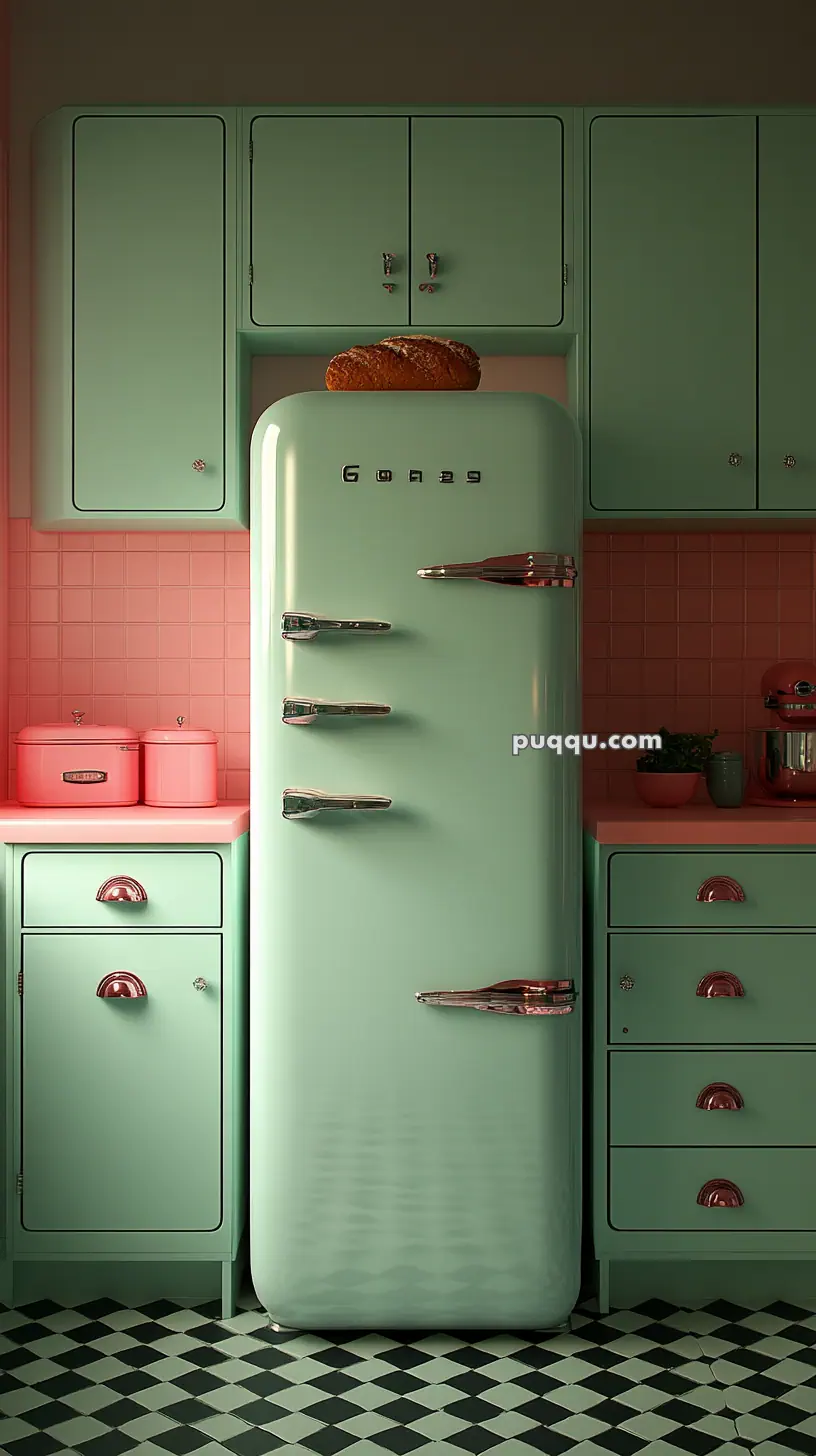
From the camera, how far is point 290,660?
2.23 m

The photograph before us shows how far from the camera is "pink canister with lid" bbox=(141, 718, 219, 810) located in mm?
2645

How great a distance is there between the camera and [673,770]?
8.70 feet

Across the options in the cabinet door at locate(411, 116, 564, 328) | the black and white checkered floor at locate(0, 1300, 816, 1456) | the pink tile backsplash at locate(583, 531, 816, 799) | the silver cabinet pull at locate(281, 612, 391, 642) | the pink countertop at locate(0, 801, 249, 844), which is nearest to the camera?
the black and white checkered floor at locate(0, 1300, 816, 1456)

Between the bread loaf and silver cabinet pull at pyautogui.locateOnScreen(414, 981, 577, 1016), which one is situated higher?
the bread loaf

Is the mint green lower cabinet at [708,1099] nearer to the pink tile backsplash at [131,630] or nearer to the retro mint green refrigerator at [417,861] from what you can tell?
the retro mint green refrigerator at [417,861]

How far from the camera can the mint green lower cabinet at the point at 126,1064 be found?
2363mm

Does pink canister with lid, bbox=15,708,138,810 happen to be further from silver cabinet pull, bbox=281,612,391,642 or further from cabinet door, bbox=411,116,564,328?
cabinet door, bbox=411,116,564,328

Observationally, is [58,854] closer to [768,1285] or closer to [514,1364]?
[514,1364]

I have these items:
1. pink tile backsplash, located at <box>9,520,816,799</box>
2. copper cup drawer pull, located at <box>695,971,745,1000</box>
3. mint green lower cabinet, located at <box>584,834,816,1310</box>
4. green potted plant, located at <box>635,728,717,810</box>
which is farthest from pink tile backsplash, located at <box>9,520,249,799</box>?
copper cup drawer pull, located at <box>695,971,745,1000</box>

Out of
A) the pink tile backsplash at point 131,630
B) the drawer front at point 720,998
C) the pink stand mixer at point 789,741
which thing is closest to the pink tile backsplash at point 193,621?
the pink tile backsplash at point 131,630

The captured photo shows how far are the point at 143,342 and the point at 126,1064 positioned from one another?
58.4 inches

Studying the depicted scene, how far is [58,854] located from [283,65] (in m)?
1.89

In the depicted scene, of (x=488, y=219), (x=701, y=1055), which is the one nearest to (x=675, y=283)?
(x=488, y=219)

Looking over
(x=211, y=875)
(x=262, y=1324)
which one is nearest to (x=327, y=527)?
(x=211, y=875)
